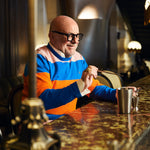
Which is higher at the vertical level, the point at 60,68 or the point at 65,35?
the point at 65,35

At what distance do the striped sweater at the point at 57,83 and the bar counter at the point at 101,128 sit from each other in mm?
175

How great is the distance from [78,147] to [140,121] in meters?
0.53

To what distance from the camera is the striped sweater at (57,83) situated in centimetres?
195

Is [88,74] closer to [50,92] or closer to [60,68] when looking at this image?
[50,92]

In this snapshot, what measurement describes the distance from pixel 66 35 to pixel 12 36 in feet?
7.95

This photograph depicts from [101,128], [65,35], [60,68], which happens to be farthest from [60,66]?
[101,128]

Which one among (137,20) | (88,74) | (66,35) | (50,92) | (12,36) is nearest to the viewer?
(88,74)

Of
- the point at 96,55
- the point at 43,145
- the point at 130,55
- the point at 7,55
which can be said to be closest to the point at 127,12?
the point at 130,55

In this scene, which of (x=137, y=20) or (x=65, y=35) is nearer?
(x=65, y=35)

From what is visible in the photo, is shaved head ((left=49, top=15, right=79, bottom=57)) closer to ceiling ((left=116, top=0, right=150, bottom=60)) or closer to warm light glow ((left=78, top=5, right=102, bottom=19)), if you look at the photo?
warm light glow ((left=78, top=5, right=102, bottom=19))

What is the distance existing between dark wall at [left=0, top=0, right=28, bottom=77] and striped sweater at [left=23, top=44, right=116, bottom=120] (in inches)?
84.2

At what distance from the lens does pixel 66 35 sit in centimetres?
224

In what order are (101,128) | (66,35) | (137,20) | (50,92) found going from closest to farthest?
1. (101,128)
2. (50,92)
3. (66,35)
4. (137,20)

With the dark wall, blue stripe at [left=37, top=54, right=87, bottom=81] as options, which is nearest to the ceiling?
the dark wall
